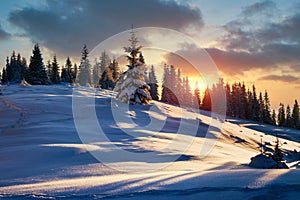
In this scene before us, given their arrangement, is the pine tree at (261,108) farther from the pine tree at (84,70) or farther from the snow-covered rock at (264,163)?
the snow-covered rock at (264,163)

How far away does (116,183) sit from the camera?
475 centimetres

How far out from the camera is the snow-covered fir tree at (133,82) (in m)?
26.6

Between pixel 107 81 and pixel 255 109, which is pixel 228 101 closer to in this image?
pixel 255 109

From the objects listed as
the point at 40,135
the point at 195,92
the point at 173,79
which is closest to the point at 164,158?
the point at 40,135

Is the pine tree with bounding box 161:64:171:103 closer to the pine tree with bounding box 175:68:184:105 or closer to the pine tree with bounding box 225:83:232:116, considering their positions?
the pine tree with bounding box 175:68:184:105

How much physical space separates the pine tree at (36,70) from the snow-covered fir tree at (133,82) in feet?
88.5

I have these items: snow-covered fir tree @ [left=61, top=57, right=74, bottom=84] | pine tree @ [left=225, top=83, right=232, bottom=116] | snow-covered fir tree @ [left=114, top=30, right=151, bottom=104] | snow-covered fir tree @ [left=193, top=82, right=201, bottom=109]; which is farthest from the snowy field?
snow-covered fir tree @ [left=193, top=82, right=201, bottom=109]

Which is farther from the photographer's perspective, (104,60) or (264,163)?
(104,60)

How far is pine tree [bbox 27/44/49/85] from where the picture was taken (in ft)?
160

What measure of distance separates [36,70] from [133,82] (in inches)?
1148

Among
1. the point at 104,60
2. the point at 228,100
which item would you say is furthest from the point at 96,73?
the point at 228,100

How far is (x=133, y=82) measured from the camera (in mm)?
26719

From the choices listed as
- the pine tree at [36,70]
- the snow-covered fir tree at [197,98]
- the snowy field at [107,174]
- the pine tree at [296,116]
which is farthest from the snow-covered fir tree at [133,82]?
the pine tree at [296,116]

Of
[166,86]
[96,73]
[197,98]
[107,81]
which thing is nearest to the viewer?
[107,81]
